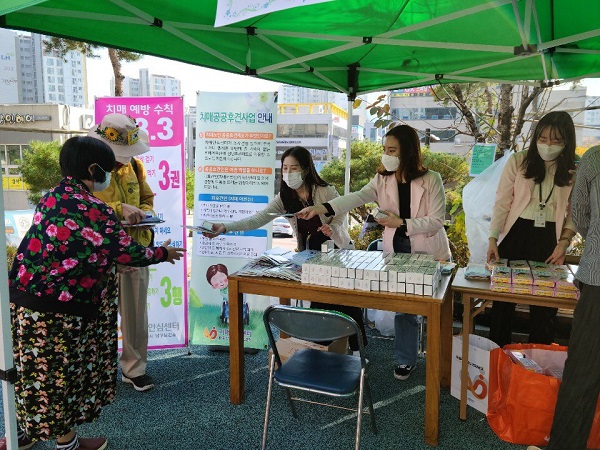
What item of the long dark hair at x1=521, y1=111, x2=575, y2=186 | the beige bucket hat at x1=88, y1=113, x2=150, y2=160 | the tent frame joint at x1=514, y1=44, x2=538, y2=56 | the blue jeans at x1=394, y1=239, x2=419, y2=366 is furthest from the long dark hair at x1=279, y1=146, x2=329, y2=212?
the tent frame joint at x1=514, y1=44, x2=538, y2=56

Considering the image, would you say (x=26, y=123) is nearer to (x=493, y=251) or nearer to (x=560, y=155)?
(x=493, y=251)

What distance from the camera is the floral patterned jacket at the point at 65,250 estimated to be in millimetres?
1791

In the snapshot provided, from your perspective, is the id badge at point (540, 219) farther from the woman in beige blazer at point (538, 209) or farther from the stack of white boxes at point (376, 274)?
the stack of white boxes at point (376, 274)

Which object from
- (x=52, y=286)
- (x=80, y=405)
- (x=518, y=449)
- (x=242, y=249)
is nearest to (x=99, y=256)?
(x=52, y=286)

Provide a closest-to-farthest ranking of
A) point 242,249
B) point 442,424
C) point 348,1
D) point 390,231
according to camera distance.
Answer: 1. point 442,424
2. point 348,1
3. point 390,231
4. point 242,249

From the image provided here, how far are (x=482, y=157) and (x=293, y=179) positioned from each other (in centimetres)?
183

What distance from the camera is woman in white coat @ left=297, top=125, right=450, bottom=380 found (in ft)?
8.95

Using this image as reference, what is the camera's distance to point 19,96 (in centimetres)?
2822

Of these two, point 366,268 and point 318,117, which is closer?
point 366,268

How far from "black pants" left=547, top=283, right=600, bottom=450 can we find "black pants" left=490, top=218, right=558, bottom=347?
797 mm

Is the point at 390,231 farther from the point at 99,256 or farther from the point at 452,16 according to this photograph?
the point at 99,256

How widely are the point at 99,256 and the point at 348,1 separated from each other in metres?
1.96

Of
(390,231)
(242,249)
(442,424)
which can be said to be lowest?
(442,424)

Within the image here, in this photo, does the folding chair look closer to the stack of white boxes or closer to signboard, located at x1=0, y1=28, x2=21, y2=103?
the stack of white boxes
